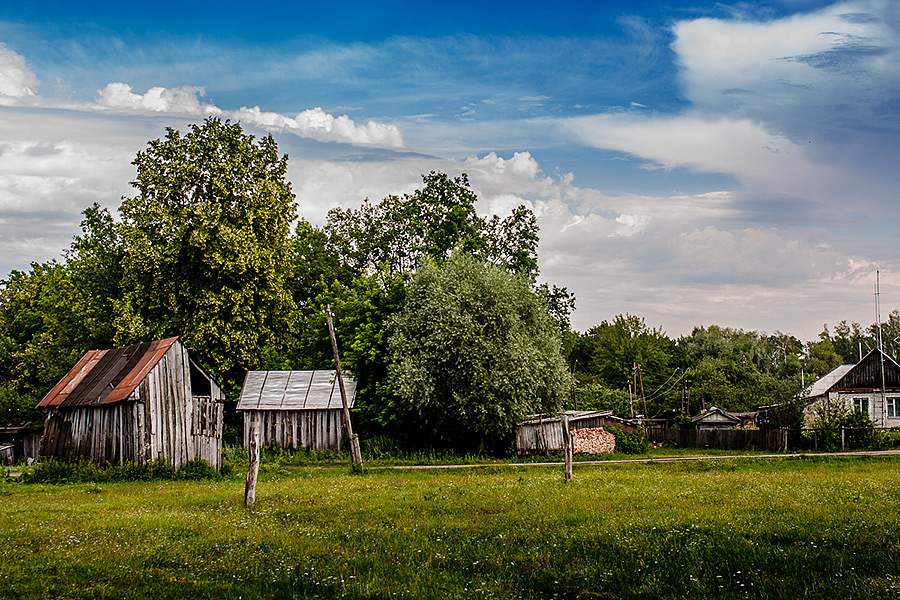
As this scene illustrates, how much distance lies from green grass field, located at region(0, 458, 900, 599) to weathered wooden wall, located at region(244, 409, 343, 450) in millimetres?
19132

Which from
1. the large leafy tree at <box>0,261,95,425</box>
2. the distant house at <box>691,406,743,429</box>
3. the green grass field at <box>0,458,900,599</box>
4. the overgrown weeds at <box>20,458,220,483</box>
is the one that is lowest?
the distant house at <box>691,406,743,429</box>

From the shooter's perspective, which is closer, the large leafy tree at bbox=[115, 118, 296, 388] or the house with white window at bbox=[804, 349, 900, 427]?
the large leafy tree at bbox=[115, 118, 296, 388]

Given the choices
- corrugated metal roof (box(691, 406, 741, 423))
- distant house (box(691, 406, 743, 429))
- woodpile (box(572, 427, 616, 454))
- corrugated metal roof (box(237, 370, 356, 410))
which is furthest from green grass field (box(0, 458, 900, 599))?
corrugated metal roof (box(691, 406, 741, 423))

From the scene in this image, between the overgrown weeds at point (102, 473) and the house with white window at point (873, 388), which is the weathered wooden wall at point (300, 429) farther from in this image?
the house with white window at point (873, 388)

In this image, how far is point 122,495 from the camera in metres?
20.9

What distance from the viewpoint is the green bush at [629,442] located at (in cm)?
4441

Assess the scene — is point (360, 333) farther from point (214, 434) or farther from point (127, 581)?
point (127, 581)

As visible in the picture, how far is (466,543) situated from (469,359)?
1048 inches

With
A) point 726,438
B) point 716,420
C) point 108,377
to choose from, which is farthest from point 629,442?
point 108,377

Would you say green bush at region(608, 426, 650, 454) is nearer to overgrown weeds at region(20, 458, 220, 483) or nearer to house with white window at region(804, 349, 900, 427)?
house with white window at region(804, 349, 900, 427)

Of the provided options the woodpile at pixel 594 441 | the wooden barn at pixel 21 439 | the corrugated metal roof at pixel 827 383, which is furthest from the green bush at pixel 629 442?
the wooden barn at pixel 21 439

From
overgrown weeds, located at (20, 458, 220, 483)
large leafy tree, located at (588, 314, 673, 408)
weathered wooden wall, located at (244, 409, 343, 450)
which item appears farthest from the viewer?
large leafy tree, located at (588, 314, 673, 408)

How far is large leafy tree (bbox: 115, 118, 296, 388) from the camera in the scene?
1626 inches

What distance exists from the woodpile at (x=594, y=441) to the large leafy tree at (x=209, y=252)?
18.6 meters
